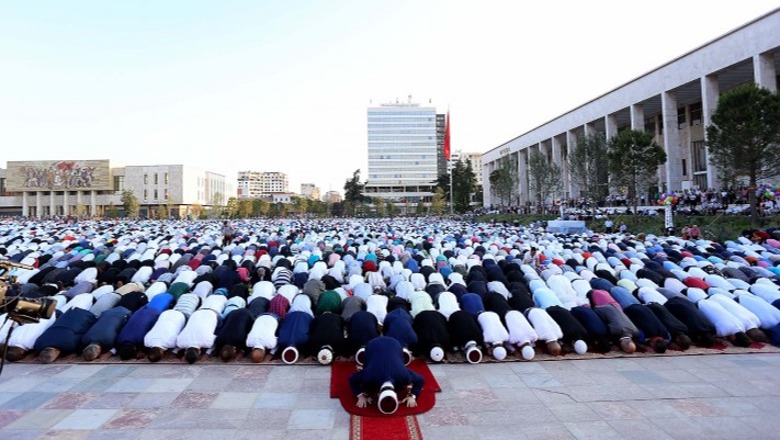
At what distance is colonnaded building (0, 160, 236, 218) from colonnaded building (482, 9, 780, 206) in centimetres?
6486

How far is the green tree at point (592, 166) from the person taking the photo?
35.0 meters

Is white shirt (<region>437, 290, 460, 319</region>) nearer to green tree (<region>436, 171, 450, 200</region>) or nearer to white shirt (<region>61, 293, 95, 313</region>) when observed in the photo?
white shirt (<region>61, 293, 95, 313</region>)

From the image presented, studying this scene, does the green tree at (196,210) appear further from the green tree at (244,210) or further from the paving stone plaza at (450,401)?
the paving stone plaza at (450,401)

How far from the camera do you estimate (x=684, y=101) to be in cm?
3778

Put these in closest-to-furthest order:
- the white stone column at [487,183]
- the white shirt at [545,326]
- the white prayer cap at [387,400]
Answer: the white prayer cap at [387,400] → the white shirt at [545,326] → the white stone column at [487,183]

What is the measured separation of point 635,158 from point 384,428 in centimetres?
2909

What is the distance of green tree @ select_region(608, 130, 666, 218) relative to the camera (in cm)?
2855

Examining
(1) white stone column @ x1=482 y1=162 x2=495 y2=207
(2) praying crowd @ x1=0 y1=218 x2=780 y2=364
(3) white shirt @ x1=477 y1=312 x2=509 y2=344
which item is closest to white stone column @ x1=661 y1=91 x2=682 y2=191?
(2) praying crowd @ x1=0 y1=218 x2=780 y2=364

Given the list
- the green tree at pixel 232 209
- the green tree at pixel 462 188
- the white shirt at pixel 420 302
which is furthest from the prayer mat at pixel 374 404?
the green tree at pixel 232 209

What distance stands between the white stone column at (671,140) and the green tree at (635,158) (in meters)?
5.84

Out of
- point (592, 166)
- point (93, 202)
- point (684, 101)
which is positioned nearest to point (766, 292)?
point (592, 166)

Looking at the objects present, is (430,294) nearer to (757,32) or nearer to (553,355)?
(553,355)

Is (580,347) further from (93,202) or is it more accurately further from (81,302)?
(93,202)

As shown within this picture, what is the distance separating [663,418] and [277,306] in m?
6.29
